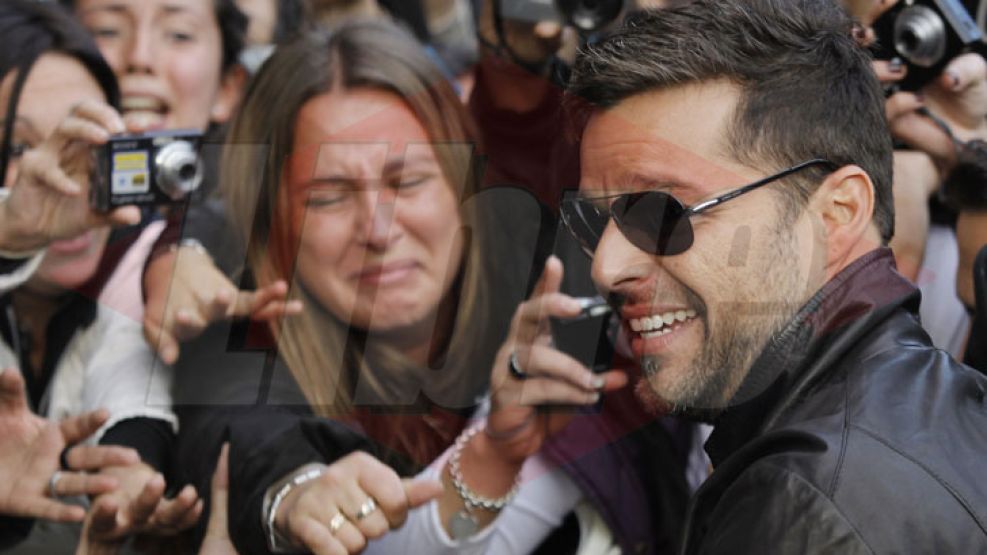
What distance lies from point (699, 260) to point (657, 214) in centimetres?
9

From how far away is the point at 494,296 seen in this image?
2.49 meters

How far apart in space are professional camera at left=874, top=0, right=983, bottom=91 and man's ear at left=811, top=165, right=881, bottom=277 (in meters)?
0.81

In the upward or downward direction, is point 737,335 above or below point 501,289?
above

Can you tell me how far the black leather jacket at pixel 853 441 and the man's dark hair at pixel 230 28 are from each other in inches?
76.9

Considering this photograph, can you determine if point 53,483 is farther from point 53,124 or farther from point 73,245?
point 53,124

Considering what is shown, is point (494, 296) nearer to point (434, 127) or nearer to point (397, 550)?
point (434, 127)

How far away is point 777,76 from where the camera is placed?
5.78 feet

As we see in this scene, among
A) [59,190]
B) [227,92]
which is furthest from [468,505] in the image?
[227,92]

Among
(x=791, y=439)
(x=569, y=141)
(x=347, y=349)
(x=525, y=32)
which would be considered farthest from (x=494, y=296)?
(x=791, y=439)

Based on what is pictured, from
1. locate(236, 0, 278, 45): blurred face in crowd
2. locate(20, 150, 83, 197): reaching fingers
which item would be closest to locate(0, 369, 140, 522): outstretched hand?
locate(20, 150, 83, 197): reaching fingers

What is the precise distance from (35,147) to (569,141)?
1150mm

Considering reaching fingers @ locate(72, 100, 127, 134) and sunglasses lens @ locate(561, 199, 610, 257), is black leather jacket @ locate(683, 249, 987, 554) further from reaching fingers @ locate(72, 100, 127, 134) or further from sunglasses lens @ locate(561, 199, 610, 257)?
reaching fingers @ locate(72, 100, 127, 134)

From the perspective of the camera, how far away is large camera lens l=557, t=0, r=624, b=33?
2.61 meters

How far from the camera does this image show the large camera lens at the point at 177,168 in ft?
7.98
